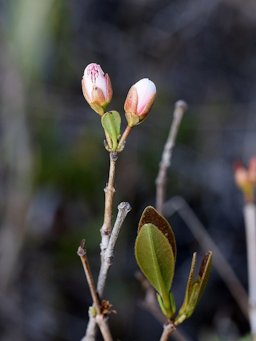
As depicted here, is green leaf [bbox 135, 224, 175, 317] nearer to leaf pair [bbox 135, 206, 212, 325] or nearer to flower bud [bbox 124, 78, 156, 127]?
leaf pair [bbox 135, 206, 212, 325]

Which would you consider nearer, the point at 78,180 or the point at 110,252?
the point at 110,252

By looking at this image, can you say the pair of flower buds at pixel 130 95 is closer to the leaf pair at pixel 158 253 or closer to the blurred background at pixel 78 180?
the leaf pair at pixel 158 253

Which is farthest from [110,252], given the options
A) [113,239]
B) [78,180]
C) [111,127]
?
[78,180]

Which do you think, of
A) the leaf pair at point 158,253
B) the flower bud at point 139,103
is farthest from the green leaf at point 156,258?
the flower bud at point 139,103

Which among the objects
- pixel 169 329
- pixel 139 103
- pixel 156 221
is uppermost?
pixel 139 103

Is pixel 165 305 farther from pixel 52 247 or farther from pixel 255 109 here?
pixel 255 109

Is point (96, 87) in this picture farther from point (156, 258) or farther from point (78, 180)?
point (78, 180)
